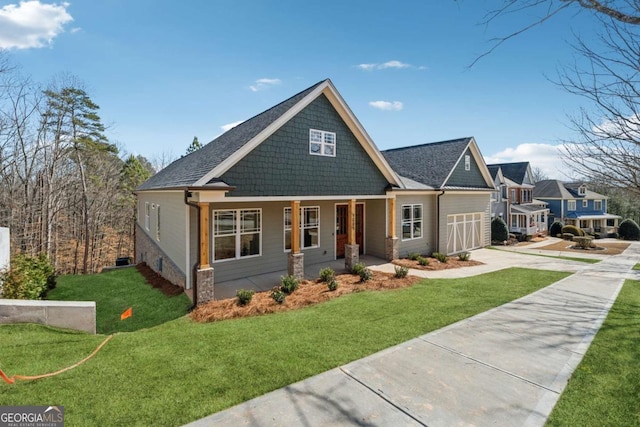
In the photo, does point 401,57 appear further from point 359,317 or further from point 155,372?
point 155,372

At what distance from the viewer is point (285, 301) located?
8.82 metres

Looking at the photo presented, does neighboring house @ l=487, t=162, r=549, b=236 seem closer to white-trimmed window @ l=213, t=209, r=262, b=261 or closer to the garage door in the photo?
the garage door

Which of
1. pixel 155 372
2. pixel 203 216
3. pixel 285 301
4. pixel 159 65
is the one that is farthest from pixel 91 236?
pixel 155 372

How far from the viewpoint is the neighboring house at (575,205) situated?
39844mm

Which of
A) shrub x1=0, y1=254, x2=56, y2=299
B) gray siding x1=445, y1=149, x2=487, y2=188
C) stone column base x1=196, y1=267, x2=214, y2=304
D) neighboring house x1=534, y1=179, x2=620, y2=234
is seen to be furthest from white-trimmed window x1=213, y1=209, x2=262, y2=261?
neighboring house x1=534, y1=179, x2=620, y2=234

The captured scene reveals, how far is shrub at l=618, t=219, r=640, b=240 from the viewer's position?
33.9m

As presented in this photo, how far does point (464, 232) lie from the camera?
18891 millimetres

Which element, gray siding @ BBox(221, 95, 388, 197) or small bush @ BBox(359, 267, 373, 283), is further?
small bush @ BBox(359, 267, 373, 283)

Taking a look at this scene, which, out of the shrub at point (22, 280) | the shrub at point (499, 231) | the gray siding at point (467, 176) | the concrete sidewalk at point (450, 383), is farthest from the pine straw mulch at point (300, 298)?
the shrub at point (499, 231)

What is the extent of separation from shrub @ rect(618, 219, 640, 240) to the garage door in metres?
28.0

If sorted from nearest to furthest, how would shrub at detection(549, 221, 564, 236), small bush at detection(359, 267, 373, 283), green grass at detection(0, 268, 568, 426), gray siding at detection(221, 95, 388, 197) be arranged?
green grass at detection(0, 268, 568, 426)
gray siding at detection(221, 95, 388, 197)
small bush at detection(359, 267, 373, 283)
shrub at detection(549, 221, 564, 236)

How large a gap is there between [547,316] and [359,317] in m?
4.70

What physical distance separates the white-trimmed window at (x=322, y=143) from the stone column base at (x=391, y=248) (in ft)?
17.5

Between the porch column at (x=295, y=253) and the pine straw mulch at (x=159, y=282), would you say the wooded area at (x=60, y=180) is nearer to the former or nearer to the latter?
the pine straw mulch at (x=159, y=282)
